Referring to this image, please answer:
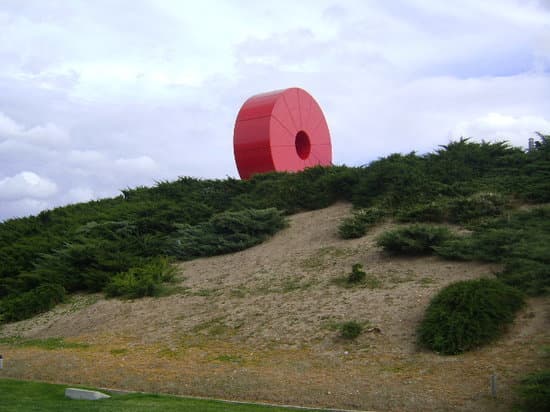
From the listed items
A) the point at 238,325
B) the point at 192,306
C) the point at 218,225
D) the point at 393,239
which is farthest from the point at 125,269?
the point at 393,239

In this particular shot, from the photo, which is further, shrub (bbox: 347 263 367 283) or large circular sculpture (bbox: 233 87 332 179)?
large circular sculpture (bbox: 233 87 332 179)

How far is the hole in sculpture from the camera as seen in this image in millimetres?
23980

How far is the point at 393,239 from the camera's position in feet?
42.0

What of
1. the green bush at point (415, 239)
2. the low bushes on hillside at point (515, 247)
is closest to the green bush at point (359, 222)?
the green bush at point (415, 239)

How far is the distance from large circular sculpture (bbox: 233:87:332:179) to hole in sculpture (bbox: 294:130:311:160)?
139mm

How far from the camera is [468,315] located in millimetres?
9336

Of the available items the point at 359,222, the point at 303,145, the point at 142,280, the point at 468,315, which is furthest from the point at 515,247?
the point at 303,145

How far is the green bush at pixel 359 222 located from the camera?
48.6ft

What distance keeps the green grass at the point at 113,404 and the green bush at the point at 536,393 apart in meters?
2.51

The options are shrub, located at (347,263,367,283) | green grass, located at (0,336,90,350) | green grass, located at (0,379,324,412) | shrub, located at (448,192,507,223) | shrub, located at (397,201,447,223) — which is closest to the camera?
green grass, located at (0,379,324,412)

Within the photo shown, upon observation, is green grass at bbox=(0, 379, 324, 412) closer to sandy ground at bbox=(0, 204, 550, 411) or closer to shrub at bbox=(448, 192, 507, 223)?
sandy ground at bbox=(0, 204, 550, 411)

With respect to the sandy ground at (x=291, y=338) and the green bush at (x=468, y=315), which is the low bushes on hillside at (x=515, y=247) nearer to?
the sandy ground at (x=291, y=338)

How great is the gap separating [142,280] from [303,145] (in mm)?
11161

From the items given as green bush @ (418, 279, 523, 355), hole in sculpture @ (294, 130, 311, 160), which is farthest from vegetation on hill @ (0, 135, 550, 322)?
hole in sculpture @ (294, 130, 311, 160)
